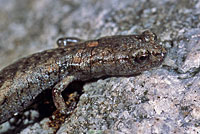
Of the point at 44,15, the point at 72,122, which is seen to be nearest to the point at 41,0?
the point at 44,15

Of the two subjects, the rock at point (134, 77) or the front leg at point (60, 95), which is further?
the front leg at point (60, 95)

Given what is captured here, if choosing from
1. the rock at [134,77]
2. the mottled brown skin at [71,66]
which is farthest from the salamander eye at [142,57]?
the rock at [134,77]

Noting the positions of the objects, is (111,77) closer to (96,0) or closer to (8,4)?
(96,0)

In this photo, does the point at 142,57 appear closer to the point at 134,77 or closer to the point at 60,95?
the point at 134,77

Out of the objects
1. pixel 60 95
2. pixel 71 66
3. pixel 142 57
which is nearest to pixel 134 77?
pixel 142 57

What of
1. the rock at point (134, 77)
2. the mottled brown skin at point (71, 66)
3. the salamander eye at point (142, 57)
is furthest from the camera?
the mottled brown skin at point (71, 66)

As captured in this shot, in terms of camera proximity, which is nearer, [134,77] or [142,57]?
[142,57]

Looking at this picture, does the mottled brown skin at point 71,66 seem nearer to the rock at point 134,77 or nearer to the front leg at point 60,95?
the front leg at point 60,95

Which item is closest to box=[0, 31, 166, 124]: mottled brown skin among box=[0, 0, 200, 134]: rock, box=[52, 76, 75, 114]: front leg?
box=[52, 76, 75, 114]: front leg
